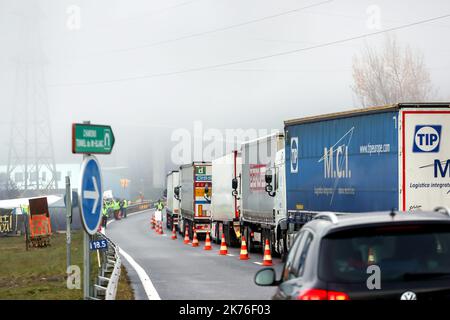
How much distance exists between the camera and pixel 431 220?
22.0ft

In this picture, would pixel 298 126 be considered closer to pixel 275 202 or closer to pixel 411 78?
pixel 275 202

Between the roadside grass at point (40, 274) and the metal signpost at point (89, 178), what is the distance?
654 centimetres

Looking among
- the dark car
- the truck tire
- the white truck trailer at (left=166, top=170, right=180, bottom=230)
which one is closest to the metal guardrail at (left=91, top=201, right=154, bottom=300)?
the truck tire

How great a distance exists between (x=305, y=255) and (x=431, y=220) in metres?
0.94

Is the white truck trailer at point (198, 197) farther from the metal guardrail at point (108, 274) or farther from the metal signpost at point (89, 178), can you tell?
the metal signpost at point (89, 178)

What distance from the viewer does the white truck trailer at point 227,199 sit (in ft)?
120

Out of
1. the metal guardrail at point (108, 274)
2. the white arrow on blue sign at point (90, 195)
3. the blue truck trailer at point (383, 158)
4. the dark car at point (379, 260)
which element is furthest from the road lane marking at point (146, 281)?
the dark car at point (379, 260)

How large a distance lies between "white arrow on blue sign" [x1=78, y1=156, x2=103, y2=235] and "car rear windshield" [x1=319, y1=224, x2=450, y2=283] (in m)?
3.56

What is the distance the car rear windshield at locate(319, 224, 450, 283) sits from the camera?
21.7ft

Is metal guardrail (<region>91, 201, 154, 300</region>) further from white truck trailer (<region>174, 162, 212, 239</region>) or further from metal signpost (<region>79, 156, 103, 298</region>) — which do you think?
white truck trailer (<region>174, 162, 212, 239</region>)

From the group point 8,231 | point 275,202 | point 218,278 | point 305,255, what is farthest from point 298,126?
point 8,231

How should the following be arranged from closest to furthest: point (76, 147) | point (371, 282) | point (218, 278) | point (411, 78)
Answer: point (371, 282) < point (76, 147) < point (218, 278) < point (411, 78)

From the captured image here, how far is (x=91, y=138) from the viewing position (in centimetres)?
1092
